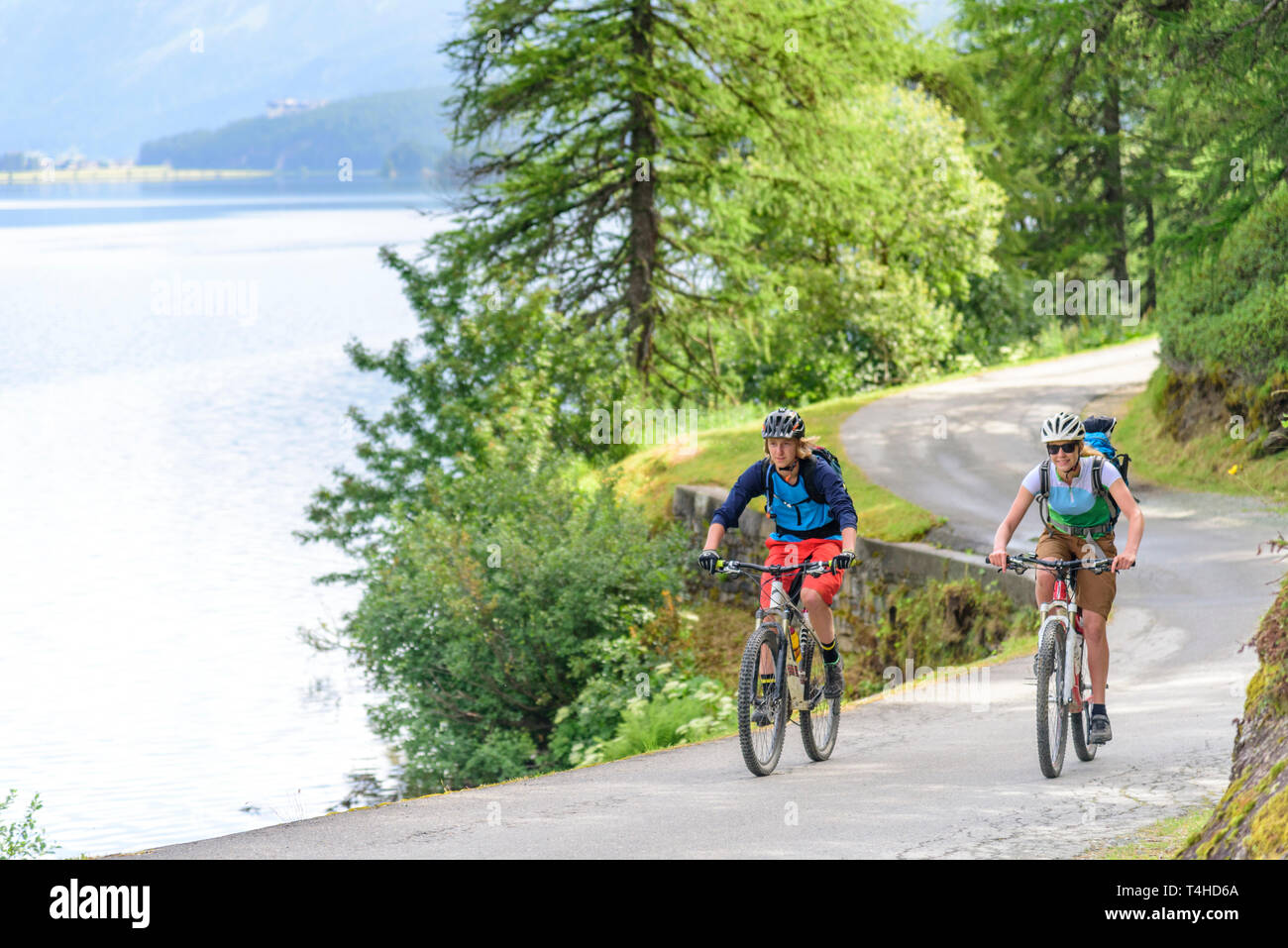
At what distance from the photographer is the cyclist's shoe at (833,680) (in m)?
9.44

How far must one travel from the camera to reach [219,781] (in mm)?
18484

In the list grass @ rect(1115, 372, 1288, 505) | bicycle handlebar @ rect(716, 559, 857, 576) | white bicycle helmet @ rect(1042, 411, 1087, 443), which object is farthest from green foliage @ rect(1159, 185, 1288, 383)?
bicycle handlebar @ rect(716, 559, 857, 576)

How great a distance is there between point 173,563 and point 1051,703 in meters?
26.5

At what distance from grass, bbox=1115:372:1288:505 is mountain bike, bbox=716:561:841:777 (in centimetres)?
967

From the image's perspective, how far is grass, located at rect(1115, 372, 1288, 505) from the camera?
1812 centimetres

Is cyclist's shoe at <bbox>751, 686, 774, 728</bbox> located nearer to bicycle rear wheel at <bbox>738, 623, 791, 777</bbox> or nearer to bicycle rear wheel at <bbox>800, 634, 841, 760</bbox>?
bicycle rear wheel at <bbox>738, 623, 791, 777</bbox>

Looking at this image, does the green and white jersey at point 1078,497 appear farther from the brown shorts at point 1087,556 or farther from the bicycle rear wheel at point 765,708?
the bicycle rear wheel at point 765,708

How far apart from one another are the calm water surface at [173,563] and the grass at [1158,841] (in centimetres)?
1062

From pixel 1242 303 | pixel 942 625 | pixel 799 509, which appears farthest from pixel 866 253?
pixel 799 509

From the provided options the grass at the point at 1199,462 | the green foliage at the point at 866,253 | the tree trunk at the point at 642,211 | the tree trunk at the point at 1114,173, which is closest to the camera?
the grass at the point at 1199,462

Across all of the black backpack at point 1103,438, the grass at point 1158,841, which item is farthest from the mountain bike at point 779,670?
the grass at point 1158,841

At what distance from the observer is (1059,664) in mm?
8422

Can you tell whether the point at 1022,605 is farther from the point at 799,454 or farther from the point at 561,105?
the point at 561,105
